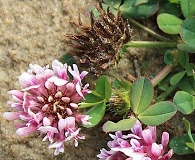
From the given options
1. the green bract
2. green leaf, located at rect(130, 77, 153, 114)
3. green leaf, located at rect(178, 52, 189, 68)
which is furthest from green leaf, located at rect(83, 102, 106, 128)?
green leaf, located at rect(178, 52, 189, 68)

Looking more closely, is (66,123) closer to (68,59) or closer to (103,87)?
(103,87)

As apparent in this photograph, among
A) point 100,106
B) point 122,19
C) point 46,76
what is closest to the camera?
point 46,76

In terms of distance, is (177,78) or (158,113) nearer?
(158,113)

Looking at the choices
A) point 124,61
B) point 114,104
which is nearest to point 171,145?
point 114,104

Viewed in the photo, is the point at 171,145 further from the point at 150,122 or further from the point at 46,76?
the point at 46,76

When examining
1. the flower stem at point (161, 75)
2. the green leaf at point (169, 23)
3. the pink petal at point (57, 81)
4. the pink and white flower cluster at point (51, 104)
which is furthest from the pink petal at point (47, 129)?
the green leaf at point (169, 23)

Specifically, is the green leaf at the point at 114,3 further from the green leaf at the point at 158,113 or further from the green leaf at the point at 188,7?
the green leaf at the point at 158,113

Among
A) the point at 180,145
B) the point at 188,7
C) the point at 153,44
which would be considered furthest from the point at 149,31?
the point at 180,145
